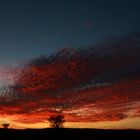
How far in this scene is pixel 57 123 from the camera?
11444 cm
